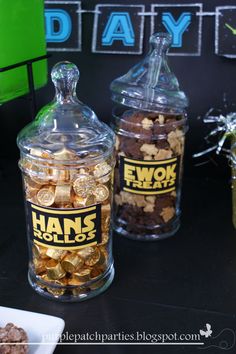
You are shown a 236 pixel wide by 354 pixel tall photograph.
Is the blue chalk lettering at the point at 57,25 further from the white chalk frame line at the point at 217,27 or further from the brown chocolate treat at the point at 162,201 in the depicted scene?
the brown chocolate treat at the point at 162,201

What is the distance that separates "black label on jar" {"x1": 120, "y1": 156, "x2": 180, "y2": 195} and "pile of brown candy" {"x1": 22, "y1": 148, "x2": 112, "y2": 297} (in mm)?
104

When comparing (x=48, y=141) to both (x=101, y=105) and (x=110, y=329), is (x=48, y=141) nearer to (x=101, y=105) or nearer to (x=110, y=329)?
(x=110, y=329)

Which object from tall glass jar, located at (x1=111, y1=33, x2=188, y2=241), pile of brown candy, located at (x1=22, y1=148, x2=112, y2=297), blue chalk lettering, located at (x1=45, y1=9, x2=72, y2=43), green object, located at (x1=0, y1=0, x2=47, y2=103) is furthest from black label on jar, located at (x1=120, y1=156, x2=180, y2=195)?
blue chalk lettering, located at (x1=45, y1=9, x2=72, y2=43)

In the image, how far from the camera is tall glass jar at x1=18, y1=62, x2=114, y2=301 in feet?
1.74

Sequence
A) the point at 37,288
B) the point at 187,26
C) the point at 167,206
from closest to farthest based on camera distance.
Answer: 1. the point at 37,288
2. the point at 167,206
3. the point at 187,26

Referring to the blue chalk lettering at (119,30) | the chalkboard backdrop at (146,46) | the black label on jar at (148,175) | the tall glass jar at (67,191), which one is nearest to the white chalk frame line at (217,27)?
the chalkboard backdrop at (146,46)

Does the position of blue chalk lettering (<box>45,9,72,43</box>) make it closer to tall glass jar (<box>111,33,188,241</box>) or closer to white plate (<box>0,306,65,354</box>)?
tall glass jar (<box>111,33,188,241</box>)

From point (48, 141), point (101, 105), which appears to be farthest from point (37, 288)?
point (101, 105)

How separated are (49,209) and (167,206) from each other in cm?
24

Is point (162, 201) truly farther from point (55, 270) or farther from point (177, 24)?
point (177, 24)

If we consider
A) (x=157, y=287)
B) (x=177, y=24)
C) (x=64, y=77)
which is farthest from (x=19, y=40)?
(x=157, y=287)

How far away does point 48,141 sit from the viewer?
0.54m

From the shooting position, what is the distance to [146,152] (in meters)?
0.66

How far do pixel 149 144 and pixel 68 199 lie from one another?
0.61 ft
